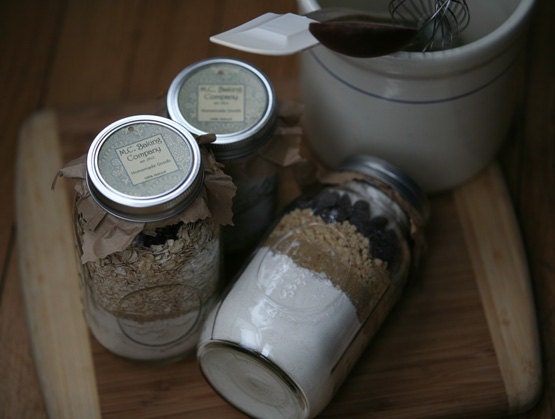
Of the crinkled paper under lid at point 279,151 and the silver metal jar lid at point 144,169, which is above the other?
the silver metal jar lid at point 144,169

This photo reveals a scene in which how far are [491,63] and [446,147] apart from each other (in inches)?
3.4

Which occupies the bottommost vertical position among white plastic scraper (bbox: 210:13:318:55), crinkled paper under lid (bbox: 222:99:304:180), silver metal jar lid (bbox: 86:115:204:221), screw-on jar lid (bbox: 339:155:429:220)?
screw-on jar lid (bbox: 339:155:429:220)

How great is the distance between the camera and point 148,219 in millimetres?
466

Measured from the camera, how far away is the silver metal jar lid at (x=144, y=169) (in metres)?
0.46

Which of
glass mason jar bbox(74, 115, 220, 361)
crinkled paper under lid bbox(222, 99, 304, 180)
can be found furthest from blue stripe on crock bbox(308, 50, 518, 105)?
glass mason jar bbox(74, 115, 220, 361)

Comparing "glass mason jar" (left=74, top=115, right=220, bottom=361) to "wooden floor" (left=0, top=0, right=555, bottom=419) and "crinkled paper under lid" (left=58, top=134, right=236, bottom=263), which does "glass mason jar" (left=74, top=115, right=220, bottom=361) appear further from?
"wooden floor" (left=0, top=0, right=555, bottom=419)

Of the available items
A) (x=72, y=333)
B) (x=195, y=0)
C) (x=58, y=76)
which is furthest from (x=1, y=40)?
(x=72, y=333)

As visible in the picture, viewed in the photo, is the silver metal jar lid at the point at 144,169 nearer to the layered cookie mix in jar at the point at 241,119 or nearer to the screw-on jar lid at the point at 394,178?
the layered cookie mix in jar at the point at 241,119

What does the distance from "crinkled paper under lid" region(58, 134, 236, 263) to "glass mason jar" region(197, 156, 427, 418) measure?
0.21ft

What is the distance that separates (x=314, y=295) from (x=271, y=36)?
175mm

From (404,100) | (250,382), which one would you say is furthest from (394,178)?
(250,382)

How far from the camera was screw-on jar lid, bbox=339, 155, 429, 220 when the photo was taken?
0.60m

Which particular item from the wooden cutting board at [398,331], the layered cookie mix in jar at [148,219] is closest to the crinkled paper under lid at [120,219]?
the layered cookie mix in jar at [148,219]

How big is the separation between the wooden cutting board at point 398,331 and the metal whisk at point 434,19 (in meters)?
0.14
